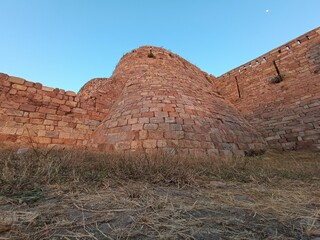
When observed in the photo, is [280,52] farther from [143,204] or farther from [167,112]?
[143,204]

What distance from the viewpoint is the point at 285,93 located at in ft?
27.1

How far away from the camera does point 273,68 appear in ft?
32.1

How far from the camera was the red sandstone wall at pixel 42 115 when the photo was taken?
19.5 feet

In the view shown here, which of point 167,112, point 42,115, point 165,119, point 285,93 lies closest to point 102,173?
point 165,119

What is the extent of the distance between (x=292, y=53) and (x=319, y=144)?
17.9 ft

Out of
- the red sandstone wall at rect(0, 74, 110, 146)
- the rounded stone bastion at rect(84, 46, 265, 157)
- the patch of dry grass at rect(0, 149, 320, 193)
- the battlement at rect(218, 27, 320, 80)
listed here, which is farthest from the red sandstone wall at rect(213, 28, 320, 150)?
the red sandstone wall at rect(0, 74, 110, 146)

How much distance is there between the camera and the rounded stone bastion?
18.5ft

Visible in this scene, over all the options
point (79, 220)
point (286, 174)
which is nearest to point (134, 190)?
point (79, 220)

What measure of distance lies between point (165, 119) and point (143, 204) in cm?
453

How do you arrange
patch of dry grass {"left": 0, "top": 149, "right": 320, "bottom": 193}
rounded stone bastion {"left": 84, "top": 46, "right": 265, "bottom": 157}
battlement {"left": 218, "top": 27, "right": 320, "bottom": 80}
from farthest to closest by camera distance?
battlement {"left": 218, "top": 27, "right": 320, "bottom": 80}, rounded stone bastion {"left": 84, "top": 46, "right": 265, "bottom": 157}, patch of dry grass {"left": 0, "top": 149, "right": 320, "bottom": 193}

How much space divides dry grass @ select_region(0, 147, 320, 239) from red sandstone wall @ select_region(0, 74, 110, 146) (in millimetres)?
3937

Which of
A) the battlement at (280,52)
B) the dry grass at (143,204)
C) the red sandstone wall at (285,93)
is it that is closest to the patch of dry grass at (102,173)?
the dry grass at (143,204)

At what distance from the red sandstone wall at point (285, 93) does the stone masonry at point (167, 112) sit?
0.11 feet

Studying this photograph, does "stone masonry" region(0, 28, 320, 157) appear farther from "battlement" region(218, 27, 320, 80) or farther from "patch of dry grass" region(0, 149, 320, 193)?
"patch of dry grass" region(0, 149, 320, 193)
